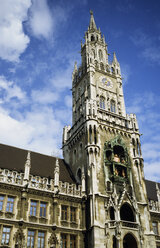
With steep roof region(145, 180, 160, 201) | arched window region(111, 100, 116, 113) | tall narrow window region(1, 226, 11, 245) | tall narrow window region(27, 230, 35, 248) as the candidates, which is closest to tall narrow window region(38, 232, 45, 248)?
tall narrow window region(27, 230, 35, 248)

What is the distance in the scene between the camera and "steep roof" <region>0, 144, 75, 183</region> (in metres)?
34.6

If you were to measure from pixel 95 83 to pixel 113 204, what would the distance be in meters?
20.9

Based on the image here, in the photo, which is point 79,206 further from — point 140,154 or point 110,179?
point 140,154

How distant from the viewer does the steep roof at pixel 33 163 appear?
34572 millimetres

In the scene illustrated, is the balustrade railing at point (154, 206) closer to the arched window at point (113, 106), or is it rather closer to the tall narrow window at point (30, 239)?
the arched window at point (113, 106)

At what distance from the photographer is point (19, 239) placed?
28.2m

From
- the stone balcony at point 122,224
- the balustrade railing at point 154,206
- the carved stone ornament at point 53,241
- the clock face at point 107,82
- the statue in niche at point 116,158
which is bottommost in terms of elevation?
the carved stone ornament at point 53,241

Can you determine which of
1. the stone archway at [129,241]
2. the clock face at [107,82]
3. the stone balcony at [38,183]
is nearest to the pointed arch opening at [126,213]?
the stone archway at [129,241]

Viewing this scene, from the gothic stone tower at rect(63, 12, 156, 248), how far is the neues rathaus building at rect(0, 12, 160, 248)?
4.1 inches

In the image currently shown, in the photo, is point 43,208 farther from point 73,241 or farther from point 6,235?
point 6,235

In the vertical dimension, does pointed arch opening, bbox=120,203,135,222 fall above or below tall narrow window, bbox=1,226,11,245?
above

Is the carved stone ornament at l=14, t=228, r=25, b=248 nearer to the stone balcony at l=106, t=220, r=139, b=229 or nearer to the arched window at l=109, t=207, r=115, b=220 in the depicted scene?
the stone balcony at l=106, t=220, r=139, b=229

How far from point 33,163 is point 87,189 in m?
8.18

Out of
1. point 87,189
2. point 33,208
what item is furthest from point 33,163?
point 87,189
